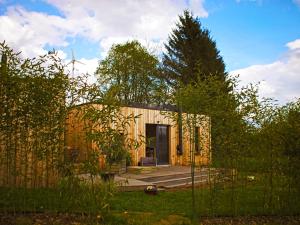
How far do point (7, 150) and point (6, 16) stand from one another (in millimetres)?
3066

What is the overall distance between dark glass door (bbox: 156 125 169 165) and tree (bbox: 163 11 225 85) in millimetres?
11083

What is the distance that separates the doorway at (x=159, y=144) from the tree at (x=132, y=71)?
921cm

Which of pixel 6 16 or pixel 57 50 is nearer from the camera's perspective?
pixel 57 50

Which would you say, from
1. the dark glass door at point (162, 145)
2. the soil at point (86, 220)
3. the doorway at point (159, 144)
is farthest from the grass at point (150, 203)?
the dark glass door at point (162, 145)

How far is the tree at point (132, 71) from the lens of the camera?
23.4 m

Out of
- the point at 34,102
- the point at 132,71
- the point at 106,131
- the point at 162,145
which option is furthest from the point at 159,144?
the point at 132,71

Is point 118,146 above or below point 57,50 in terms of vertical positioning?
below

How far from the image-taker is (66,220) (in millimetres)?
4680

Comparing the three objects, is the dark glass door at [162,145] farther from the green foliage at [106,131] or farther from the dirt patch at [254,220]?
the green foliage at [106,131]

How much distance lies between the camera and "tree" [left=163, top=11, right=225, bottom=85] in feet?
81.9

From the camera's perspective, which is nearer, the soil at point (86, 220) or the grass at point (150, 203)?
the soil at point (86, 220)

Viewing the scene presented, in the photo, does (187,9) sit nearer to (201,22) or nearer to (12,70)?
(201,22)

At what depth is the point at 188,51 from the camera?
25.5 metres

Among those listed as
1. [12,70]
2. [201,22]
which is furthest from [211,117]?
[201,22]
